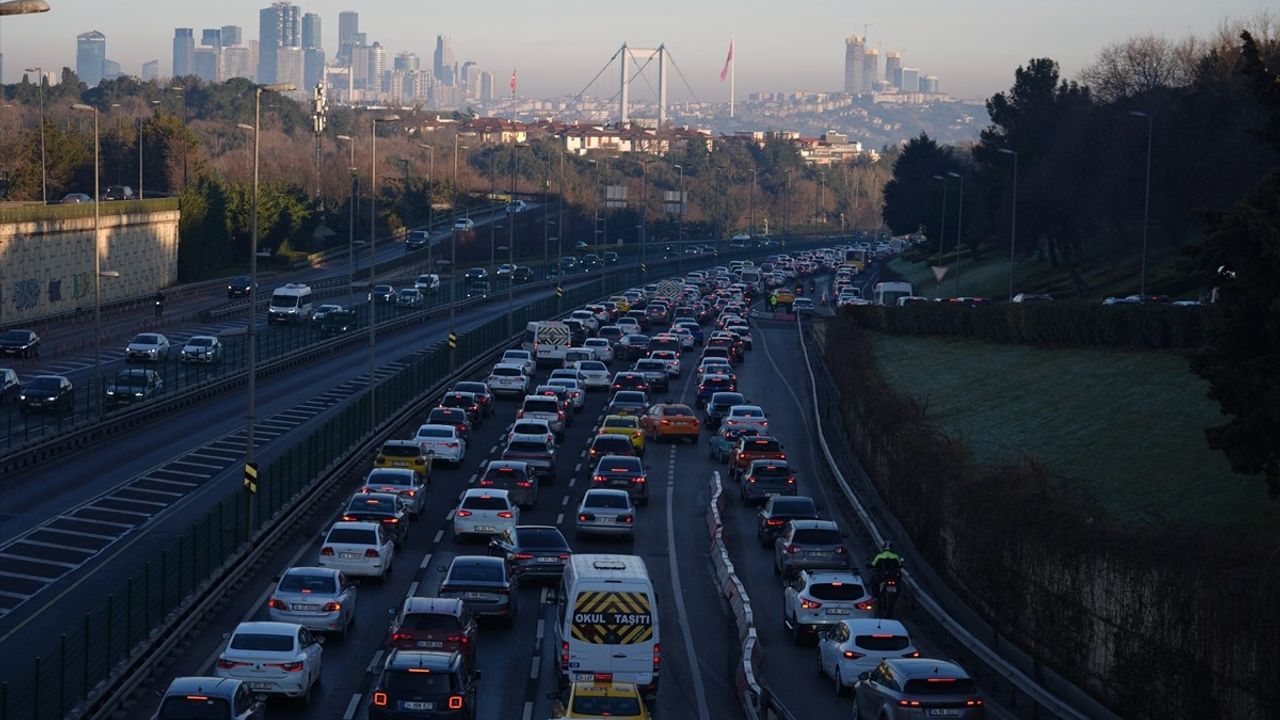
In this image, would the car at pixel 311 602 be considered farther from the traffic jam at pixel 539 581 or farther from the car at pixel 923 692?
the car at pixel 923 692

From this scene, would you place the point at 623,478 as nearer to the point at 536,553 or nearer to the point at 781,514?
the point at 781,514

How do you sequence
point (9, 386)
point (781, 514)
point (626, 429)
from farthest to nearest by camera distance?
point (9, 386) < point (626, 429) < point (781, 514)

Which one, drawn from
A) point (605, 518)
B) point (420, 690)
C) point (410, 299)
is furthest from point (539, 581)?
point (410, 299)

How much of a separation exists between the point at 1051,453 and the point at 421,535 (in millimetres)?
14185

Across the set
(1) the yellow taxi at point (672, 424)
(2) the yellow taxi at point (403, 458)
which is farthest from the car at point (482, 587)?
(1) the yellow taxi at point (672, 424)

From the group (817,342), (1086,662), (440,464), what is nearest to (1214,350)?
(1086,662)

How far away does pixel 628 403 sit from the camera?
2306 inches

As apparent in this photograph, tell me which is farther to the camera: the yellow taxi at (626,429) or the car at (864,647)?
the yellow taxi at (626,429)

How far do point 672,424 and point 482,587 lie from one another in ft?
82.5

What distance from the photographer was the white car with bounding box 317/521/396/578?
3272 centimetres

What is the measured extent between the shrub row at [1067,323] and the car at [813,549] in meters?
8.45

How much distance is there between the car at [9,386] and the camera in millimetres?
52469

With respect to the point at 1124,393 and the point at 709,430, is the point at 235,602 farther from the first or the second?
the point at 709,430

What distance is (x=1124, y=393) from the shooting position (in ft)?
138
